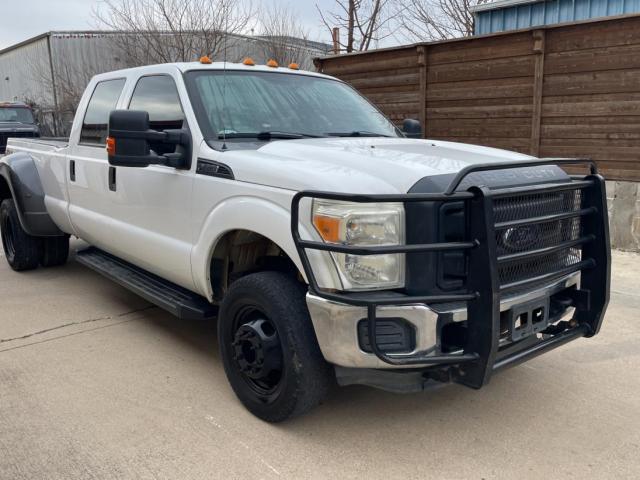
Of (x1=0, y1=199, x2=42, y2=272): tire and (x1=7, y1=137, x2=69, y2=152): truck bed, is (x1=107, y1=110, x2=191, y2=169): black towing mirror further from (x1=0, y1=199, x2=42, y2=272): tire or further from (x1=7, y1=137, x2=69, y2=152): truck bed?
(x1=0, y1=199, x2=42, y2=272): tire

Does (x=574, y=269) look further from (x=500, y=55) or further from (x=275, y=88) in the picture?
(x=500, y=55)

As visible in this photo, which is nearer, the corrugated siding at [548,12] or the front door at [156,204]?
the front door at [156,204]

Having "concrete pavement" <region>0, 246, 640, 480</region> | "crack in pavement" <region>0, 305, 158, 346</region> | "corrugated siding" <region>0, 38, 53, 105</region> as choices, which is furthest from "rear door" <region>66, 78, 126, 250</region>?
"corrugated siding" <region>0, 38, 53, 105</region>

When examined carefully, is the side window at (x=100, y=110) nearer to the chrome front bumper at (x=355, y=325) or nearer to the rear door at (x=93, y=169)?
the rear door at (x=93, y=169)

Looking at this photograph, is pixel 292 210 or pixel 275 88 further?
pixel 275 88

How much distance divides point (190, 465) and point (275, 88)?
2.57 m

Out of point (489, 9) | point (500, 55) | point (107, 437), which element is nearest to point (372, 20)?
point (489, 9)

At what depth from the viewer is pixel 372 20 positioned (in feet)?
51.1

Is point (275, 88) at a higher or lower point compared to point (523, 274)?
higher

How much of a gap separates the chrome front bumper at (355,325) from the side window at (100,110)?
9.72 ft

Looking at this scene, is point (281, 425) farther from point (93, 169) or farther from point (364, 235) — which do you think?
point (93, 169)

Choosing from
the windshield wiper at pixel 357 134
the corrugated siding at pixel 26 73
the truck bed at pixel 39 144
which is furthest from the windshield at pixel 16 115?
the windshield wiper at pixel 357 134

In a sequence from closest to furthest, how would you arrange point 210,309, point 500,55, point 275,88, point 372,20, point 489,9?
point 210,309, point 275,88, point 500,55, point 489,9, point 372,20

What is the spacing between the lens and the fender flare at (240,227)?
9.81 feet
